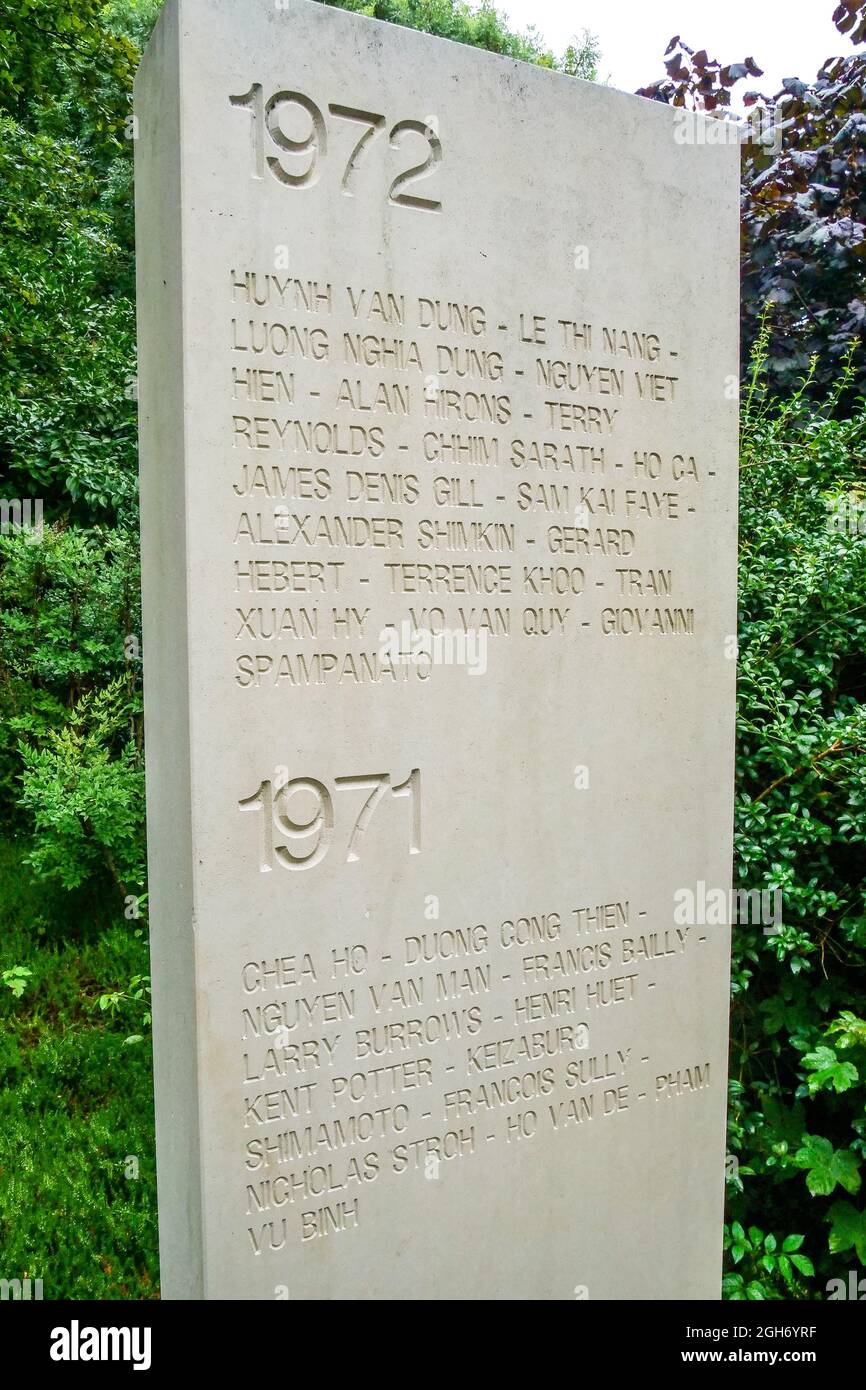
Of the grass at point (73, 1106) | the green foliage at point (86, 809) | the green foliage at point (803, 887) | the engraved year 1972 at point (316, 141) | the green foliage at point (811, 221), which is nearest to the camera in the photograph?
the engraved year 1972 at point (316, 141)

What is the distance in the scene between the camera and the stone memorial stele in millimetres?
2150

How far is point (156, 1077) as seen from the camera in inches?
95.1

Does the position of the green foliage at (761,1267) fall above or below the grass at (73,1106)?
below

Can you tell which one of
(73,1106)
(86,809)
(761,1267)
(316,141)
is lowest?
(761,1267)

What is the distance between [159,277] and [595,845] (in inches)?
67.2

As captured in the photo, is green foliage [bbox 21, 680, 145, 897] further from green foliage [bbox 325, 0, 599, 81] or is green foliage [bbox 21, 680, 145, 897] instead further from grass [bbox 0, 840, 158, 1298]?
green foliage [bbox 325, 0, 599, 81]

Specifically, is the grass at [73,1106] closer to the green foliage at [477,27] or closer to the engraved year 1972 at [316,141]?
the engraved year 1972 at [316,141]

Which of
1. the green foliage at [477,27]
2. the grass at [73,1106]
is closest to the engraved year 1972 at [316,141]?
the grass at [73,1106]

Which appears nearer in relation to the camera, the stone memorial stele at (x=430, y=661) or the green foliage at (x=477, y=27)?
the stone memorial stele at (x=430, y=661)

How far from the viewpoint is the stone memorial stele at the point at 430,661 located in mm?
2150

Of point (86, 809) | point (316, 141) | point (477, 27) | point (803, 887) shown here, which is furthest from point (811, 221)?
point (477, 27)

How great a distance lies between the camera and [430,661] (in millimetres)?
2414

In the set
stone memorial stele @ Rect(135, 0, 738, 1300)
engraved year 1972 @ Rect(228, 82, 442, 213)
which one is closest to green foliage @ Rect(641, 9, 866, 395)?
stone memorial stele @ Rect(135, 0, 738, 1300)

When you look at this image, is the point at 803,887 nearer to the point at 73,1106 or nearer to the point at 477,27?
the point at 73,1106
